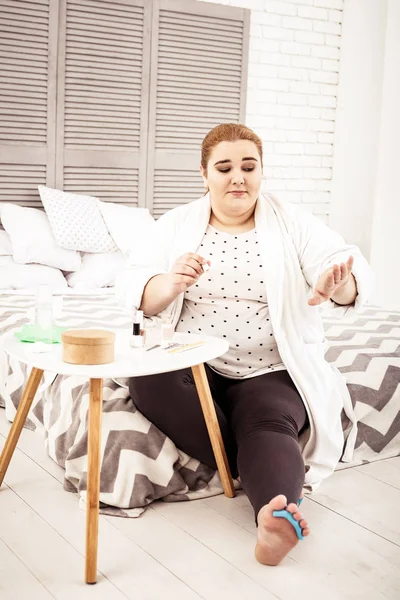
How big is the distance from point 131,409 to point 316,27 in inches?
134

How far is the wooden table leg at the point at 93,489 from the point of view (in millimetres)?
1561

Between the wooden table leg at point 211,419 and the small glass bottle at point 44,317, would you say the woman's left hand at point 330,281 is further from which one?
the small glass bottle at point 44,317

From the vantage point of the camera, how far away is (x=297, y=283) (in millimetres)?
2068

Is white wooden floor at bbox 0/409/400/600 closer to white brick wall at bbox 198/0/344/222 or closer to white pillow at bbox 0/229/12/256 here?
white pillow at bbox 0/229/12/256

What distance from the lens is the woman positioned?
1.98m

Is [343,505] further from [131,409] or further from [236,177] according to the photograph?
Answer: [236,177]

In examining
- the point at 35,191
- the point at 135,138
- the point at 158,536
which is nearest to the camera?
the point at 158,536

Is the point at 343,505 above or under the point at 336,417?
under

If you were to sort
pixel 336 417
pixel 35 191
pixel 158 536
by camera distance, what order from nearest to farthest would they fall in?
pixel 158 536
pixel 336 417
pixel 35 191

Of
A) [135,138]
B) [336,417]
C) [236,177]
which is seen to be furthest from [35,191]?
[336,417]

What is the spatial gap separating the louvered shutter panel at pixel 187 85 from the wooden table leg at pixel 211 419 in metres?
2.54

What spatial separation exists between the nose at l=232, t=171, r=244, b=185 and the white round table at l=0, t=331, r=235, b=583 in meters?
0.43

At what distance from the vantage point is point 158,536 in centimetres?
179

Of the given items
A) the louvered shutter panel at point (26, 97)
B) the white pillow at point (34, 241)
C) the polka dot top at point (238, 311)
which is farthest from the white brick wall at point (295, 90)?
the polka dot top at point (238, 311)
